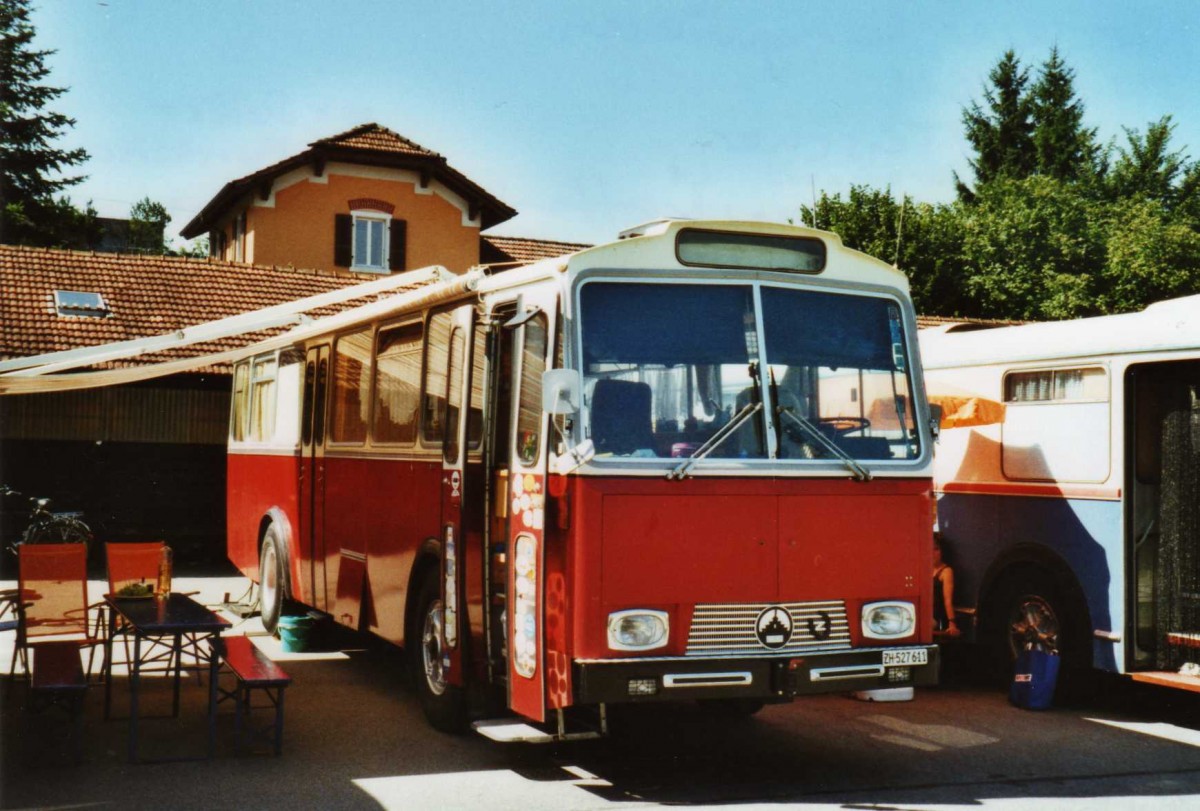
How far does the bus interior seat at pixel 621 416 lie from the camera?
696 cm

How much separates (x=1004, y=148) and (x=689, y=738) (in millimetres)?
46269

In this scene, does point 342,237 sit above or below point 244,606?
above

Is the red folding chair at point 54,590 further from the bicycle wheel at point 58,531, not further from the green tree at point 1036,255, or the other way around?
the green tree at point 1036,255

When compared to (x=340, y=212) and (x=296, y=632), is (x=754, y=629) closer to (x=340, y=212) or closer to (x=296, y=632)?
(x=296, y=632)

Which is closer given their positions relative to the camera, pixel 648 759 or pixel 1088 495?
pixel 648 759

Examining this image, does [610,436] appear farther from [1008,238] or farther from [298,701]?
[1008,238]

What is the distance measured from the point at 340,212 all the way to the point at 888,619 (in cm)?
2565

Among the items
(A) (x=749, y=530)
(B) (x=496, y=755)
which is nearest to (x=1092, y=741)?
(A) (x=749, y=530)

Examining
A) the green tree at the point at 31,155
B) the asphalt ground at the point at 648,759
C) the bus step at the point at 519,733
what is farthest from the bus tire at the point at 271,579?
the green tree at the point at 31,155

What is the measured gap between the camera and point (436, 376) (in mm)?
8891

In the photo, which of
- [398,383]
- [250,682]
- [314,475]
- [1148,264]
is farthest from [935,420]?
[1148,264]

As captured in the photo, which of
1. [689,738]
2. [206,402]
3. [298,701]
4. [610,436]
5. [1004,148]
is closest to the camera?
[610,436]

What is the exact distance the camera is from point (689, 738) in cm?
874

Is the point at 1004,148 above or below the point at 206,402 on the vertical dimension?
above
